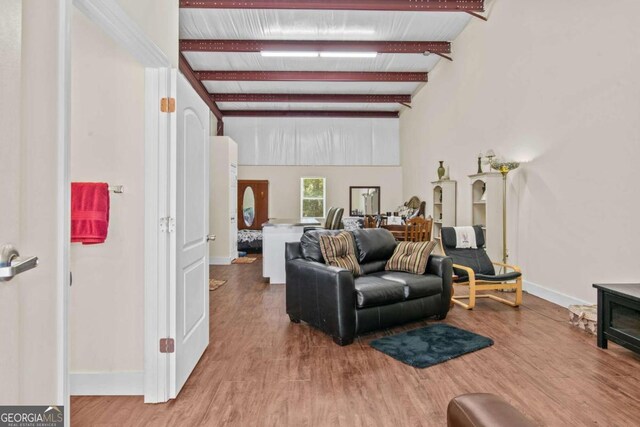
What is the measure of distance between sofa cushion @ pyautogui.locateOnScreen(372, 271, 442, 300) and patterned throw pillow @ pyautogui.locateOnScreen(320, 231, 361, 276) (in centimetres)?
27

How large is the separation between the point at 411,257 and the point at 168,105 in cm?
263

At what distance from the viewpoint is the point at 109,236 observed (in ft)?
7.36

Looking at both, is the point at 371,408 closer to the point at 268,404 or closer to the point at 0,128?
the point at 268,404

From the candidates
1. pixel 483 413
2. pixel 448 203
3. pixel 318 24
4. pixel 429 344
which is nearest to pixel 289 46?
pixel 318 24

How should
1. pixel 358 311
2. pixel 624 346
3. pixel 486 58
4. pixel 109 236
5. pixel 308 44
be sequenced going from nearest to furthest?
pixel 109 236 < pixel 624 346 < pixel 358 311 < pixel 486 58 < pixel 308 44

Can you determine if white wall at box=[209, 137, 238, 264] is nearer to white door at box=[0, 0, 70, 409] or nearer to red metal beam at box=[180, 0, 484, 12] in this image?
red metal beam at box=[180, 0, 484, 12]

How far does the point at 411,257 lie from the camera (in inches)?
146

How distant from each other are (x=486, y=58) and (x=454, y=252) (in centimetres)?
316

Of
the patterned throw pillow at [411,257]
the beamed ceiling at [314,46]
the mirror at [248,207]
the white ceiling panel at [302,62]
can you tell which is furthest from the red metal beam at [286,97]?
the patterned throw pillow at [411,257]

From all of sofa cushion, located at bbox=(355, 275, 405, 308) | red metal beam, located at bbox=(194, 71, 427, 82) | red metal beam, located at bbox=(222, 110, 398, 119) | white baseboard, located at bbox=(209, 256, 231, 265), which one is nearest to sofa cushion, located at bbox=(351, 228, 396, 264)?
sofa cushion, located at bbox=(355, 275, 405, 308)

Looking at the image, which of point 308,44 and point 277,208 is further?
point 277,208

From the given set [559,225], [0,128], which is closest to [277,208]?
[559,225]

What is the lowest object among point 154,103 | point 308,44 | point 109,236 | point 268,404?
point 268,404

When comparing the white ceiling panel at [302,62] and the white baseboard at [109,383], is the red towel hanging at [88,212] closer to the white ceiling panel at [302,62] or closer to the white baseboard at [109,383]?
the white baseboard at [109,383]
